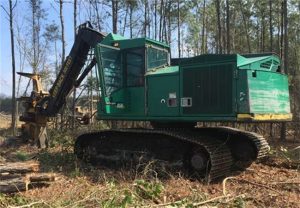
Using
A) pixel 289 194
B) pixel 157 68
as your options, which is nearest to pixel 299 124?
pixel 157 68

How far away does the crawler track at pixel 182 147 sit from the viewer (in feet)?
28.5

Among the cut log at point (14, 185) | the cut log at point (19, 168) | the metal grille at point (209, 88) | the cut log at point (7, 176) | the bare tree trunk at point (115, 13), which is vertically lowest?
the cut log at point (14, 185)

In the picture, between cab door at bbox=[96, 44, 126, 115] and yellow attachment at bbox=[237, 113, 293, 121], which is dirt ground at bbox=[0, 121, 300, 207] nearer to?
yellow attachment at bbox=[237, 113, 293, 121]

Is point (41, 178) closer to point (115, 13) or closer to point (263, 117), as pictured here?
point (263, 117)

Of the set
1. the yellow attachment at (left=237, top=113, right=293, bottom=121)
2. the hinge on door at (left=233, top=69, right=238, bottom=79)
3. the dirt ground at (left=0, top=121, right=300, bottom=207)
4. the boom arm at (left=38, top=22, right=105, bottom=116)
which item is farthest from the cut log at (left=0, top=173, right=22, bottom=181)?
the boom arm at (left=38, top=22, right=105, bottom=116)

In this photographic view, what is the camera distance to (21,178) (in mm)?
7438

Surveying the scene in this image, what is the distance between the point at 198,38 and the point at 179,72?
90.2 ft

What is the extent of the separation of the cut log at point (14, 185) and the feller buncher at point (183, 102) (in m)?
2.90

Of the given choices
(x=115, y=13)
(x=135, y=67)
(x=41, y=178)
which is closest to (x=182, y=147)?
(x=135, y=67)

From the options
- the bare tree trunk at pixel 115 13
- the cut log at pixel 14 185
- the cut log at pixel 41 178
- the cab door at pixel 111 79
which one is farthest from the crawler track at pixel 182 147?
the bare tree trunk at pixel 115 13

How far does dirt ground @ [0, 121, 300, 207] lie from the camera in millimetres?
6352

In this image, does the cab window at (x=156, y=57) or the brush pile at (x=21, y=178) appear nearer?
the brush pile at (x=21, y=178)

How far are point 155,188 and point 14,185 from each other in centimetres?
230

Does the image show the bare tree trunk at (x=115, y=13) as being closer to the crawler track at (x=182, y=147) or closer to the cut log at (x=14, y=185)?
the crawler track at (x=182, y=147)
